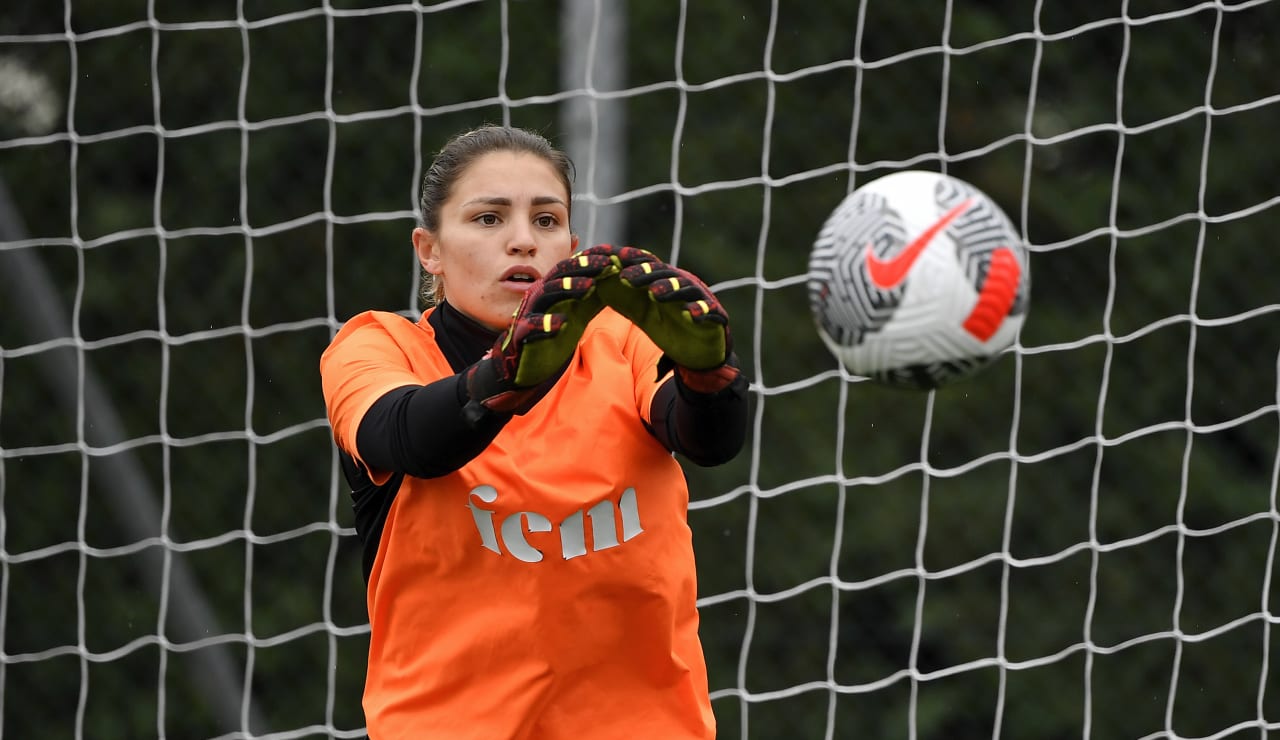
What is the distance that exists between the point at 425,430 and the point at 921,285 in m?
0.61

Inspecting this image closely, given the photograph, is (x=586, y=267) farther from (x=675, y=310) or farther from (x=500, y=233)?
(x=500, y=233)

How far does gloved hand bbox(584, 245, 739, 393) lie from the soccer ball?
149 millimetres

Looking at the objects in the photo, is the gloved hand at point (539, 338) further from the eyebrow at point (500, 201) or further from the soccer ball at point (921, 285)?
the eyebrow at point (500, 201)

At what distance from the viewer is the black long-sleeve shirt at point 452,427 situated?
183 centimetres

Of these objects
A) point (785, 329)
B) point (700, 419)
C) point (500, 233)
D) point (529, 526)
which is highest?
point (500, 233)

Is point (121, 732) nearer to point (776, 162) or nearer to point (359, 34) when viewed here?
point (359, 34)

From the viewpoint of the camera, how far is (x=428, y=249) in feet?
7.70

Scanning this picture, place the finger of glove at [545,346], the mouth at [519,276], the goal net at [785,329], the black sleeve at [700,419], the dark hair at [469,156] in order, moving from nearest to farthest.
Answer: the finger of glove at [545,346], the black sleeve at [700,419], the mouth at [519,276], the dark hair at [469,156], the goal net at [785,329]

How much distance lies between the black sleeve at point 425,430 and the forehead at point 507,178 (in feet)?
1.27

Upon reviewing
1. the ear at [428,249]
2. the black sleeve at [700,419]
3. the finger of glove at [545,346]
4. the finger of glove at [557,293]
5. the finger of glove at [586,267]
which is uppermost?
the finger of glove at [586,267]

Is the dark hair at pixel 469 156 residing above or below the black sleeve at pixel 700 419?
above

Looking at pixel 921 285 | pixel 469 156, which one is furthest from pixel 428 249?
pixel 921 285

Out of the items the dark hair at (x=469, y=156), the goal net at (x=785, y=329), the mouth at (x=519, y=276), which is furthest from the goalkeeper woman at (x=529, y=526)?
the goal net at (x=785, y=329)

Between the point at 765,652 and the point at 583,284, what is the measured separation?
10.1 feet
